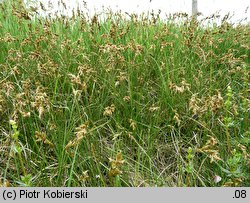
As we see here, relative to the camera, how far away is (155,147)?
6.77 ft

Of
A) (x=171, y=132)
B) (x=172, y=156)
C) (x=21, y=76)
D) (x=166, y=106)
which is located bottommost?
(x=172, y=156)

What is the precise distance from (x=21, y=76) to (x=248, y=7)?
3248mm

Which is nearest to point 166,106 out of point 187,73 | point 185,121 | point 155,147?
point 185,121

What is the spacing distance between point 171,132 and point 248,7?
2997 mm

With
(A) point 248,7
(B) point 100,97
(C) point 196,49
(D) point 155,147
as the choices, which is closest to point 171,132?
(D) point 155,147

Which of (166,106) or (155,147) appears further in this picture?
(166,106)

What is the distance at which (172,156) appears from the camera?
210 centimetres
